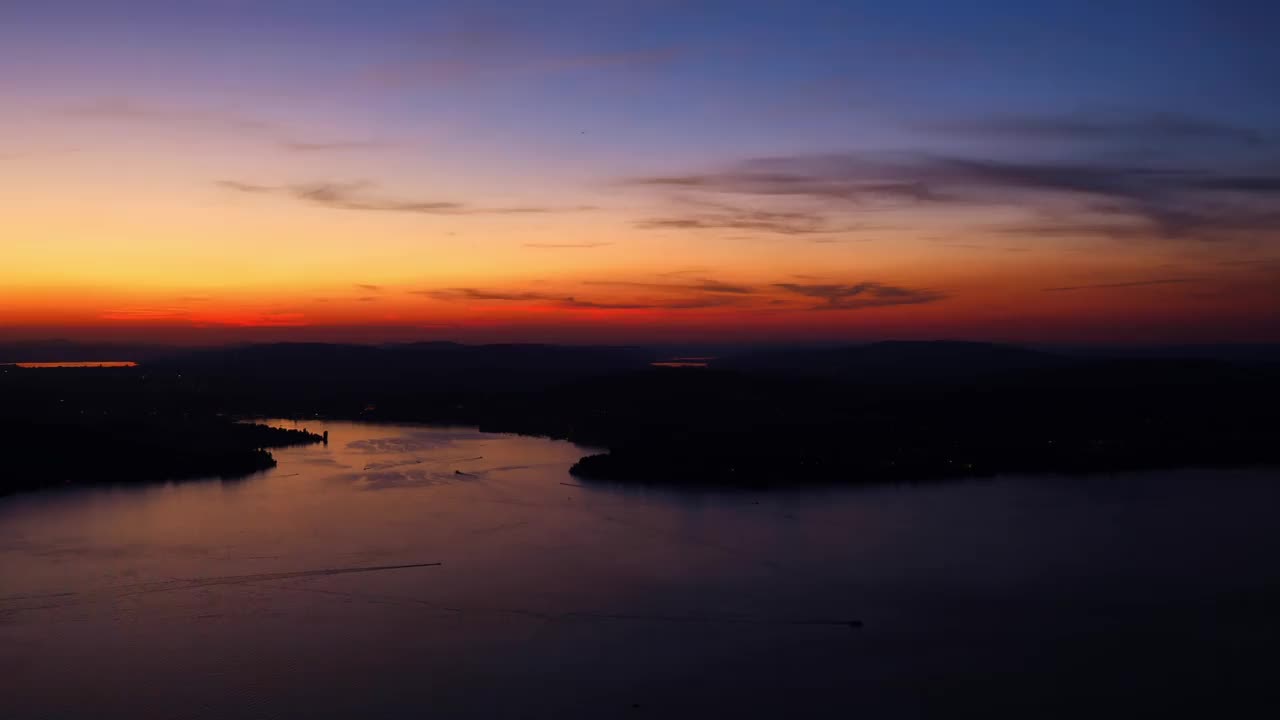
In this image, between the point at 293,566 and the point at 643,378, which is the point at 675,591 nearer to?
the point at 293,566

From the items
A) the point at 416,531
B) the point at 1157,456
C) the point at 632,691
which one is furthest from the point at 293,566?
the point at 1157,456

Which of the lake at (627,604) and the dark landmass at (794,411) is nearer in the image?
the lake at (627,604)

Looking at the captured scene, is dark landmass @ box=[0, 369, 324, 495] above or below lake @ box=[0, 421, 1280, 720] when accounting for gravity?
above

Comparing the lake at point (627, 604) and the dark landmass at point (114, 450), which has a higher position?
the dark landmass at point (114, 450)

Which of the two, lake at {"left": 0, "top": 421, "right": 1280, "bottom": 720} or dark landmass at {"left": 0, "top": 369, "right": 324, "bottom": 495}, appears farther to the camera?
dark landmass at {"left": 0, "top": 369, "right": 324, "bottom": 495}

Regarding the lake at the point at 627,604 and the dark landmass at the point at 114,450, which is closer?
the lake at the point at 627,604

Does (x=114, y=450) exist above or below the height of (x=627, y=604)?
above

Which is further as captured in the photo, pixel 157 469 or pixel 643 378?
pixel 643 378

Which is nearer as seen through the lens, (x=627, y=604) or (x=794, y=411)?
(x=627, y=604)
